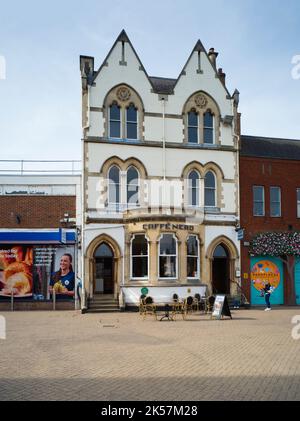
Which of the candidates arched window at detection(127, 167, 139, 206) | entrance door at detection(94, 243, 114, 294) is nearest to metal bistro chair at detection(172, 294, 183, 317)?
entrance door at detection(94, 243, 114, 294)

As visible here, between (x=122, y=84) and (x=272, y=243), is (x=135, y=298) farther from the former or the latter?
(x=122, y=84)

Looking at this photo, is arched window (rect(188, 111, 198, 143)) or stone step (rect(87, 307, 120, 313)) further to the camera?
arched window (rect(188, 111, 198, 143))

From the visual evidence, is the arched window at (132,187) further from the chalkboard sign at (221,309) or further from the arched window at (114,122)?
the chalkboard sign at (221,309)

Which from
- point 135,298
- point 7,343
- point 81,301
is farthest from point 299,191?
point 7,343

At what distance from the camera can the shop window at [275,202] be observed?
2903 cm

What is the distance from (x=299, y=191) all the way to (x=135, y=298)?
11.9 metres

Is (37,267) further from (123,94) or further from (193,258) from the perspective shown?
(123,94)

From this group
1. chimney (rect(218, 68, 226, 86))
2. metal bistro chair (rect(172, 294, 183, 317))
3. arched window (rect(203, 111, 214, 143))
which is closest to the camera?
metal bistro chair (rect(172, 294, 183, 317))

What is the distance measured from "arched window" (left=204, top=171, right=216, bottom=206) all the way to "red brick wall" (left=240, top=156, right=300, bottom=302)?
168cm

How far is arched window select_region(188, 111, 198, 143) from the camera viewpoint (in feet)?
92.0

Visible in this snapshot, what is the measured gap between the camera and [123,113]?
88.5ft

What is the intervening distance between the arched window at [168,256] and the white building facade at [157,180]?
51 mm

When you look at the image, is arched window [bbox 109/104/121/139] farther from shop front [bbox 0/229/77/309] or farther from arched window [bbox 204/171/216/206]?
shop front [bbox 0/229/77/309]
